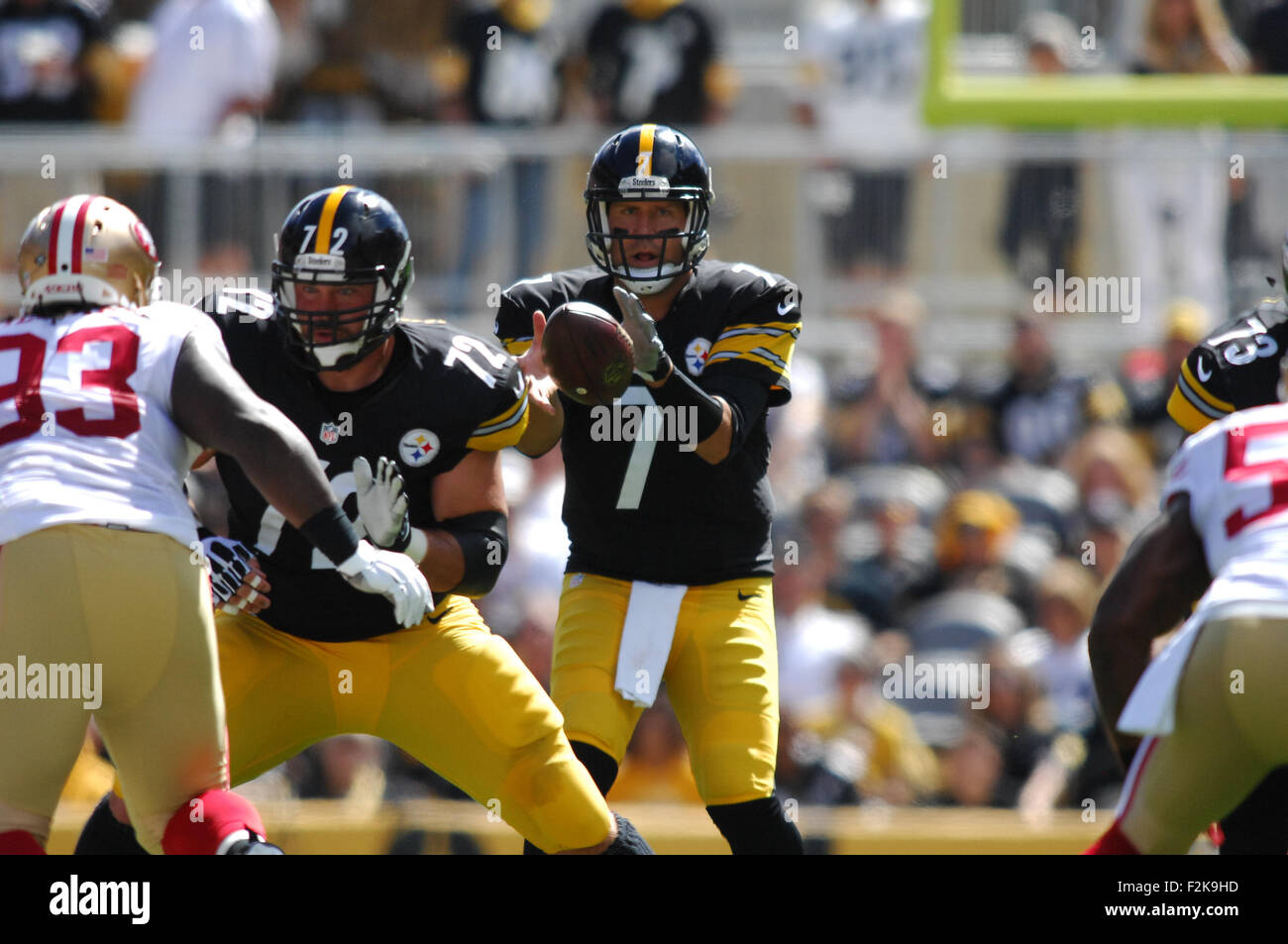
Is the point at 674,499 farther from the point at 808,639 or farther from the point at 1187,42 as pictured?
the point at 1187,42

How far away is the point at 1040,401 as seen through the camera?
939 centimetres

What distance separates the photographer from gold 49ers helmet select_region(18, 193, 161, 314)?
460 centimetres

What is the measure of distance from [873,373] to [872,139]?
127cm

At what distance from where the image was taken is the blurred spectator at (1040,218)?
9.68m

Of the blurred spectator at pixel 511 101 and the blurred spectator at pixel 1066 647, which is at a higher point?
the blurred spectator at pixel 511 101

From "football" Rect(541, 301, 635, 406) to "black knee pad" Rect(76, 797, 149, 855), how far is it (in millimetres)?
1565

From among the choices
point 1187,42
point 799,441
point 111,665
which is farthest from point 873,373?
point 111,665

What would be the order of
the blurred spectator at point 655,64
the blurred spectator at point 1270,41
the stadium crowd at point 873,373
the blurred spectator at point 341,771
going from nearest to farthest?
the blurred spectator at point 341,771 → the stadium crowd at point 873,373 → the blurred spectator at point 1270,41 → the blurred spectator at point 655,64

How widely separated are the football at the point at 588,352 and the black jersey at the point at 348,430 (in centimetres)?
26

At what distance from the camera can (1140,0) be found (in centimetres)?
905

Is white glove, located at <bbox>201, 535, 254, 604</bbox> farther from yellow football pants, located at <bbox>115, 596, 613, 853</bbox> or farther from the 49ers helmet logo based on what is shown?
the 49ers helmet logo

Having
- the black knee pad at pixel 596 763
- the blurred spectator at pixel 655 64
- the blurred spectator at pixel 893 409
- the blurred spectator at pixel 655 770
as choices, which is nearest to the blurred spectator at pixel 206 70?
the blurred spectator at pixel 655 64

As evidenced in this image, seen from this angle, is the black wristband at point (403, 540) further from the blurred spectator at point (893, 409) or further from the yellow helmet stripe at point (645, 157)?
the blurred spectator at point (893, 409)
